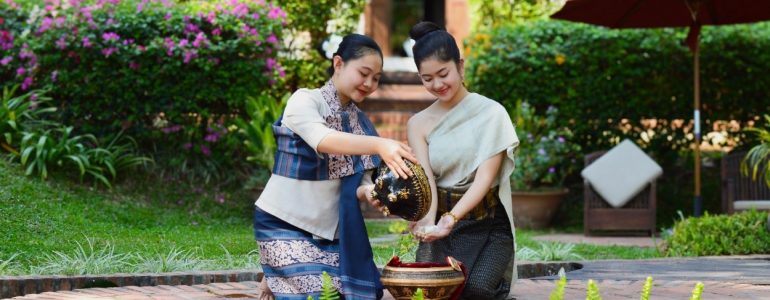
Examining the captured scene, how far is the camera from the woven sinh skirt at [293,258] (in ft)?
13.7

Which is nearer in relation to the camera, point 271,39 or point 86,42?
point 86,42

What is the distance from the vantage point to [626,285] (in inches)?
206

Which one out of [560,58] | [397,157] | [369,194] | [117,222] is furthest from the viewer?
[560,58]

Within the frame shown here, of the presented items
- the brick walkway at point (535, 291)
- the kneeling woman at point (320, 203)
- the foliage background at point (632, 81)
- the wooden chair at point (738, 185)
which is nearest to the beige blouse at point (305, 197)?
the kneeling woman at point (320, 203)

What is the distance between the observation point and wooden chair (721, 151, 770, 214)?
896 centimetres

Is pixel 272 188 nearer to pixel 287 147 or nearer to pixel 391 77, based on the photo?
pixel 287 147

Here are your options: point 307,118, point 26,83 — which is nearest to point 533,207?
point 26,83

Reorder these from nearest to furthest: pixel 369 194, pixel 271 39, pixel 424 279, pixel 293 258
A: 1. pixel 424 279
2. pixel 369 194
3. pixel 293 258
4. pixel 271 39

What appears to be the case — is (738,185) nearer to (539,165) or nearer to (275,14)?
(539,165)

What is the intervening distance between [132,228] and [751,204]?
4.40m

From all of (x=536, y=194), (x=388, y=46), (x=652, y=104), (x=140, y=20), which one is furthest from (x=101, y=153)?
(x=388, y=46)

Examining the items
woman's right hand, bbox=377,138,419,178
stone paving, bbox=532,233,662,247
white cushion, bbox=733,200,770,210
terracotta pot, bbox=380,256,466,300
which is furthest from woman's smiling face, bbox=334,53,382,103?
white cushion, bbox=733,200,770,210

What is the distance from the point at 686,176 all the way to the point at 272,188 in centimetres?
690

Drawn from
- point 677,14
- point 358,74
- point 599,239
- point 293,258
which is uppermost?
point 677,14
